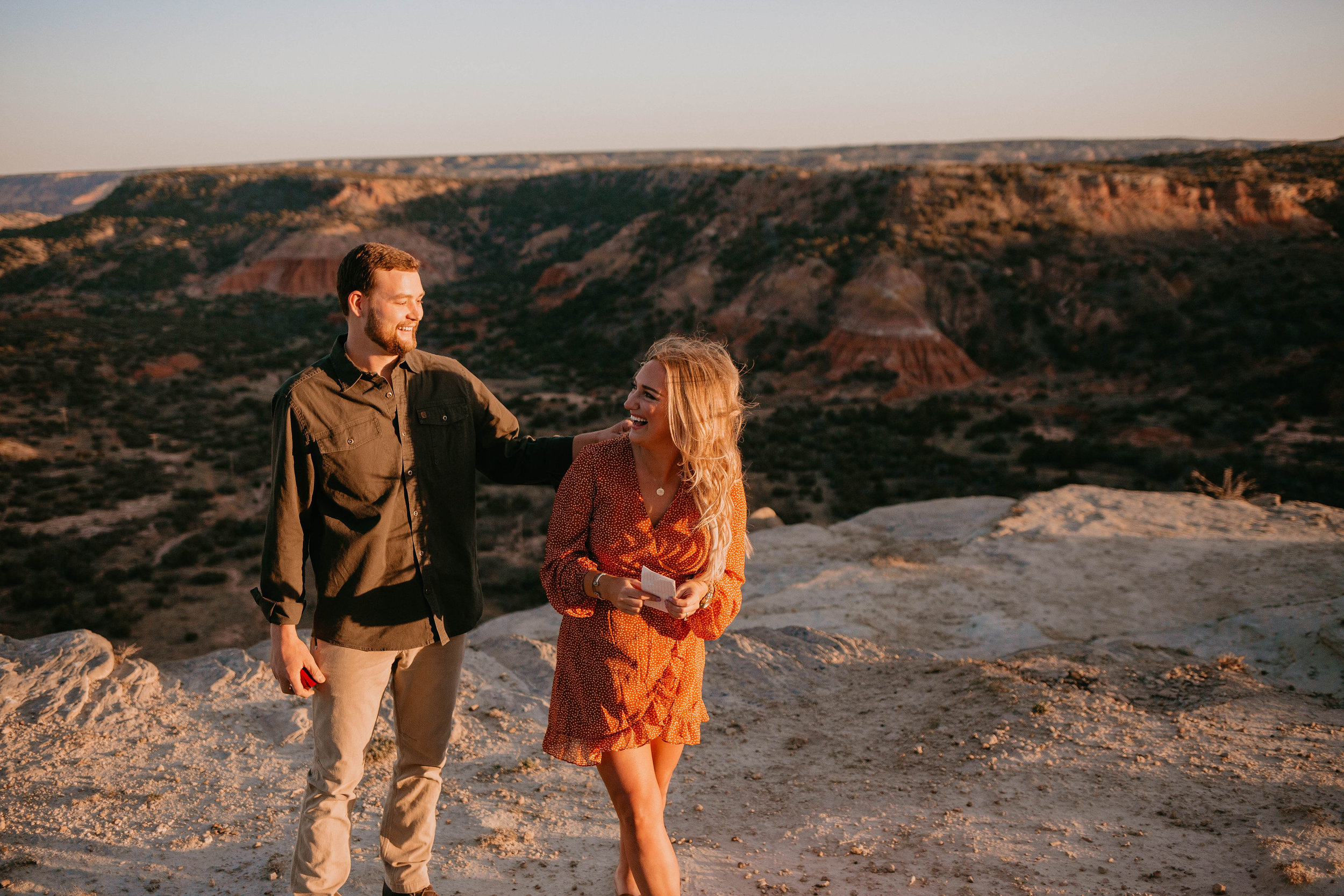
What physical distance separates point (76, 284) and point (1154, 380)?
60.3m

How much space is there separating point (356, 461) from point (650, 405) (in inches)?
39.4

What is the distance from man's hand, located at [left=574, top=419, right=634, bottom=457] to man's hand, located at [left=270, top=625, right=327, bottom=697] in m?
1.02

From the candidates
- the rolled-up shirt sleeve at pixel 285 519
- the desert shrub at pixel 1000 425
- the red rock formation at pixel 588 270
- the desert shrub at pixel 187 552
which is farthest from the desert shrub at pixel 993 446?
the red rock formation at pixel 588 270

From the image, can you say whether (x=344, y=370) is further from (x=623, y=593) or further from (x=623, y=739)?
(x=623, y=739)

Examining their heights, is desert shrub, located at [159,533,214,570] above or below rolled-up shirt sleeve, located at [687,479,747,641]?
below

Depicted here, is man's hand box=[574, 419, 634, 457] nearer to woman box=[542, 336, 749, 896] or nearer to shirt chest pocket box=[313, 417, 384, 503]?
woman box=[542, 336, 749, 896]

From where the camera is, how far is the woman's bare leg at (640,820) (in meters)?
2.33

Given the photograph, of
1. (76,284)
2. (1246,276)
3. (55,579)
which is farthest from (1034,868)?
(76,284)

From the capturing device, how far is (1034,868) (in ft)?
10.7

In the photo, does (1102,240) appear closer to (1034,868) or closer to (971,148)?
(1034,868)

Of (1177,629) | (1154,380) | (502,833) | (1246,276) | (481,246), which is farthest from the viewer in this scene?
(481,246)

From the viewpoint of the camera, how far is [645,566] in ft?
7.72

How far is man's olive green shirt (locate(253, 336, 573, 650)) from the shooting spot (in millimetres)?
2410

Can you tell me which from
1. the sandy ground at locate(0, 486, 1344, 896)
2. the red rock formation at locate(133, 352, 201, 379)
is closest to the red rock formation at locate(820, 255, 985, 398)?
the sandy ground at locate(0, 486, 1344, 896)
